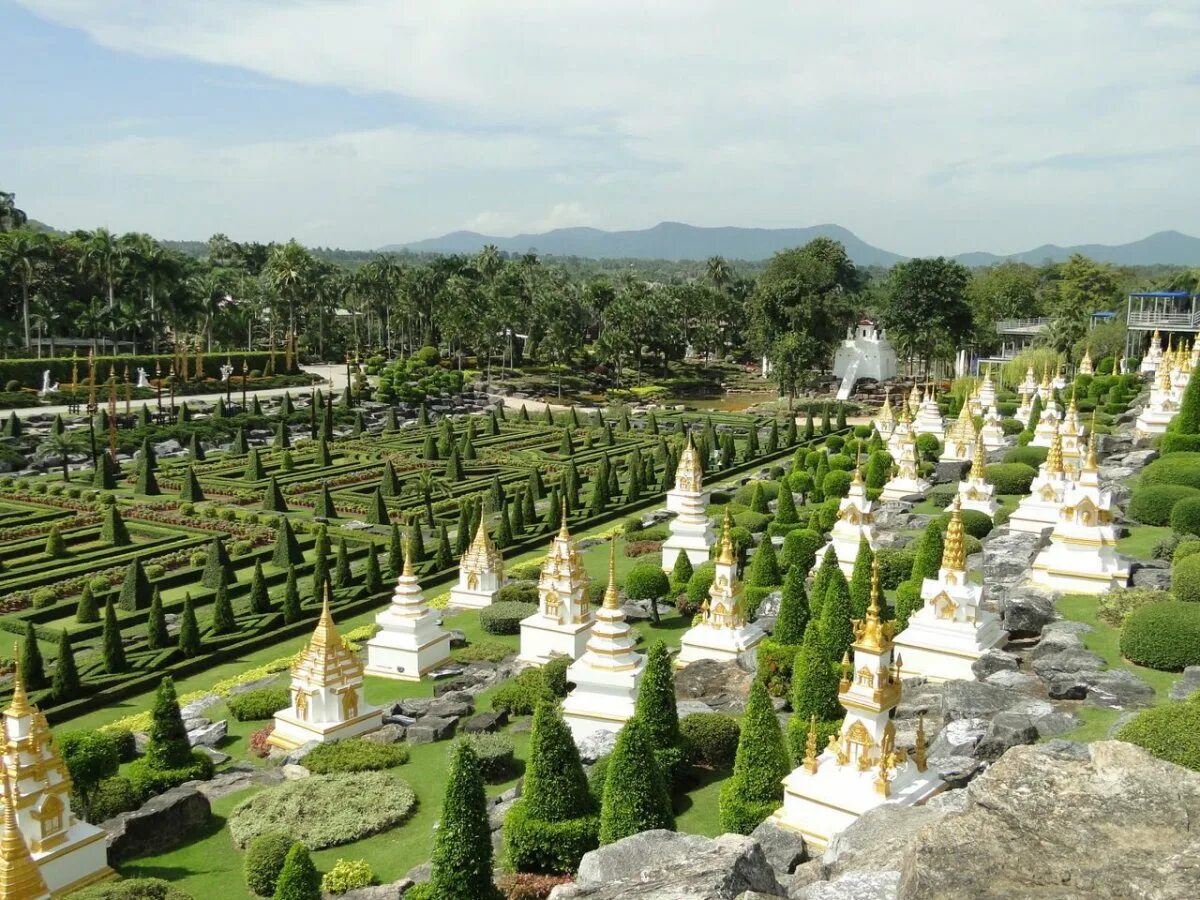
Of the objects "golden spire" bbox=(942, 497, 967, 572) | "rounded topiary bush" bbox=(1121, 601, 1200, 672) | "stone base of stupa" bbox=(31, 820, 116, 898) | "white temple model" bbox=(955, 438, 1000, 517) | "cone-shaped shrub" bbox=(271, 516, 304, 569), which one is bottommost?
"stone base of stupa" bbox=(31, 820, 116, 898)

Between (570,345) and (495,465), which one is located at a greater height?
(570,345)

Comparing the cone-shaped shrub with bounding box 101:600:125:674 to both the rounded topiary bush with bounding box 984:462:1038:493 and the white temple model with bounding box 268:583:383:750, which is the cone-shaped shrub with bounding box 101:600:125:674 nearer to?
the white temple model with bounding box 268:583:383:750

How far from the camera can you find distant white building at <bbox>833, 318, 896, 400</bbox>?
8788cm

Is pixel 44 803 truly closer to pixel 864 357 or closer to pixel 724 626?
pixel 724 626

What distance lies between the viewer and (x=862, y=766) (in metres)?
15.1

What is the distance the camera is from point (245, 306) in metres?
100

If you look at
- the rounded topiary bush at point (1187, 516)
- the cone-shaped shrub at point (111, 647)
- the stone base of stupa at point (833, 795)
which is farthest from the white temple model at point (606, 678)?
the rounded topiary bush at point (1187, 516)

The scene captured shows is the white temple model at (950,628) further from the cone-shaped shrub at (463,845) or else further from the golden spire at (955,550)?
the cone-shaped shrub at (463,845)

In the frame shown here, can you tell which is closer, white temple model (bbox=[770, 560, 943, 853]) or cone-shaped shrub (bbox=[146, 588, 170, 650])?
white temple model (bbox=[770, 560, 943, 853])

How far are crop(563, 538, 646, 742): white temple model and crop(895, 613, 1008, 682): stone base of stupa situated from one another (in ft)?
19.0

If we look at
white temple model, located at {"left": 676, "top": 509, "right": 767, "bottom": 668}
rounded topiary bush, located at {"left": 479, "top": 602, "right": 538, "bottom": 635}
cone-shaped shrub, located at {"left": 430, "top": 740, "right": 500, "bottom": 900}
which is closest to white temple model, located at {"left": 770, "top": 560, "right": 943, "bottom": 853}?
cone-shaped shrub, located at {"left": 430, "top": 740, "right": 500, "bottom": 900}

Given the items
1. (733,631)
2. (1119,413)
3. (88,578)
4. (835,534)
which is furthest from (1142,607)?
(1119,413)

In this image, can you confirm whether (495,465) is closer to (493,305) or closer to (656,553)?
(656,553)

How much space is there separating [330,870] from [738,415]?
60214 millimetres
